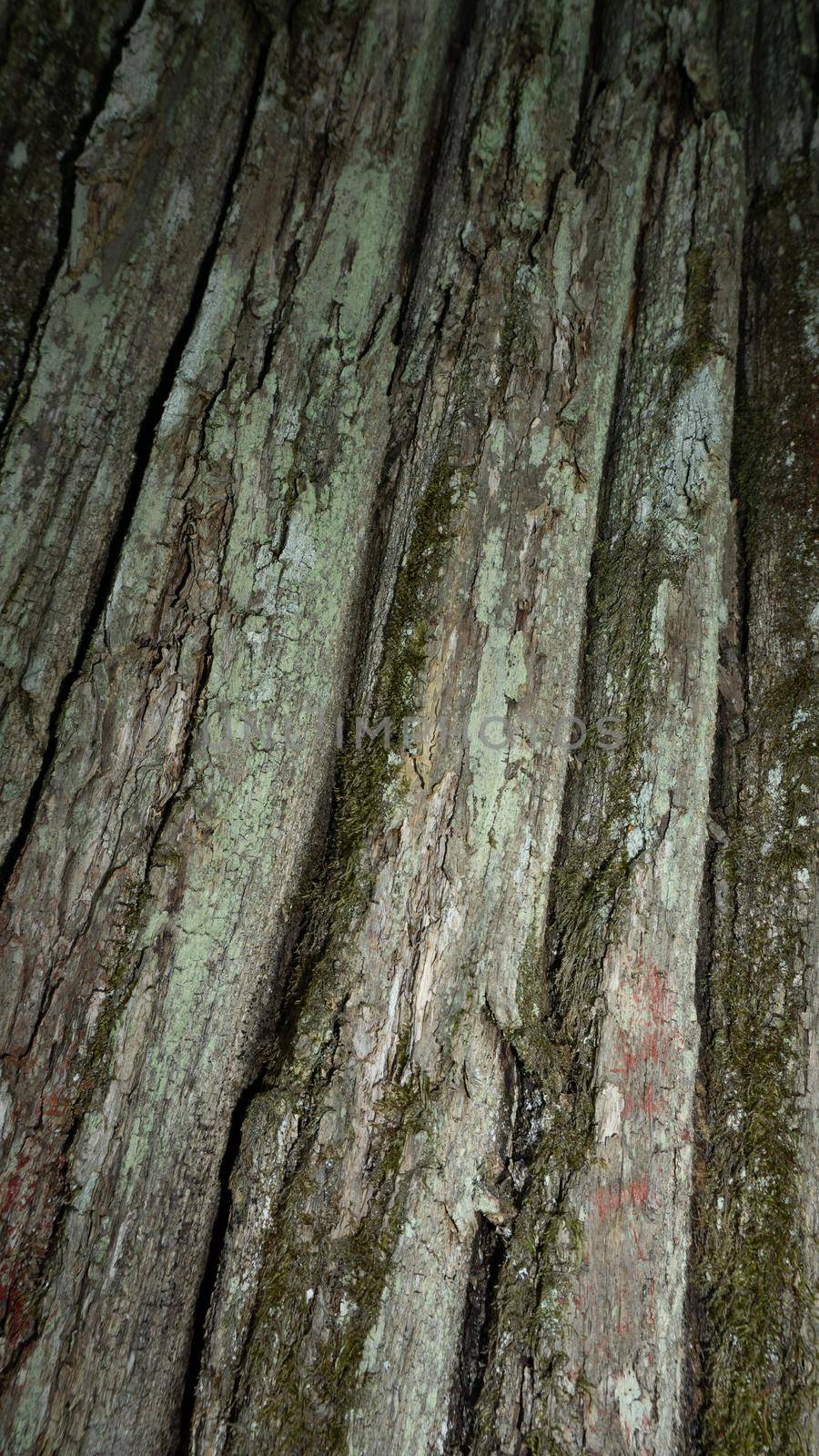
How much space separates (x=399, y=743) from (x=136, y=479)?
0.69 metres

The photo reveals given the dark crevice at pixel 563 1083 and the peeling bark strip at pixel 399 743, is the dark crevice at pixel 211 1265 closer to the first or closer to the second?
the peeling bark strip at pixel 399 743

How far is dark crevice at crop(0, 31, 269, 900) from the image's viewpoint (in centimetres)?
137

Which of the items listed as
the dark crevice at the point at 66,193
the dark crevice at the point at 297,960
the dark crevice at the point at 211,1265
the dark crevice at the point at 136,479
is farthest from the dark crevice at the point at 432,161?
the dark crevice at the point at 211,1265

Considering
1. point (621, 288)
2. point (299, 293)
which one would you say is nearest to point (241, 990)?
point (299, 293)

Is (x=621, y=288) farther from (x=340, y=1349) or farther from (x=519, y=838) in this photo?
(x=340, y=1349)

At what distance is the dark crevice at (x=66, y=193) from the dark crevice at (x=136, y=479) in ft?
0.78

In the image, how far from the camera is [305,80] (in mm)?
1774

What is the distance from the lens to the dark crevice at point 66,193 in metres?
1.59

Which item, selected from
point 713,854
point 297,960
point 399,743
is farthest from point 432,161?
point 297,960

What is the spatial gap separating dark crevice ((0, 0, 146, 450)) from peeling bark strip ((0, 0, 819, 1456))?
15 mm

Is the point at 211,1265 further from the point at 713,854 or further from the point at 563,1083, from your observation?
the point at 713,854

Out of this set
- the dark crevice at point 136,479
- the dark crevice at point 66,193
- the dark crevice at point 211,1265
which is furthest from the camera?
the dark crevice at point 66,193

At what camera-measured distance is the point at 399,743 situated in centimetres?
145

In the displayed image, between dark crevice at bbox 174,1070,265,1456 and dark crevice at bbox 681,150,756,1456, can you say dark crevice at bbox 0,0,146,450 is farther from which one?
dark crevice at bbox 681,150,756,1456
